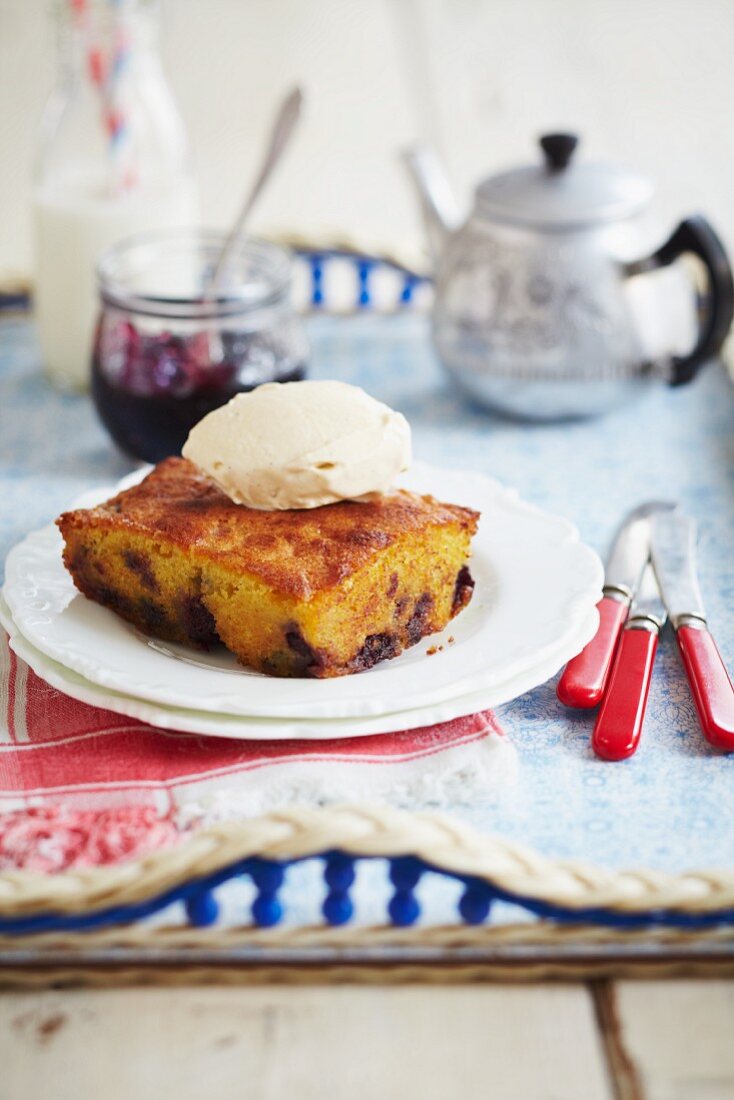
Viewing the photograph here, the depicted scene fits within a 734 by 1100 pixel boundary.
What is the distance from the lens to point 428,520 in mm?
1406

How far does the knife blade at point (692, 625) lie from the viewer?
131 cm

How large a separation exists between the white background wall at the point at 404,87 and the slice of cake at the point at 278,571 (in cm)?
299

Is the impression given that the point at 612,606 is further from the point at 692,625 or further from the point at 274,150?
the point at 274,150

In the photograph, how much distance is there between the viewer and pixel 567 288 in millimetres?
2057

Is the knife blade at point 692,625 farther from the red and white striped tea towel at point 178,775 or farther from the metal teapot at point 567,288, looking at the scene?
the metal teapot at point 567,288

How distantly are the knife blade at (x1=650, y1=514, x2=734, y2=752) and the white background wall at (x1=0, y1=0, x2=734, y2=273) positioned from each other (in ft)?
9.10

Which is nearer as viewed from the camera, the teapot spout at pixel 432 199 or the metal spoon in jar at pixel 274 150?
the metal spoon in jar at pixel 274 150

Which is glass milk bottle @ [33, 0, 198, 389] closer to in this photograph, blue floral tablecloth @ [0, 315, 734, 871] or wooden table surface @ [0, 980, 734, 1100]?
blue floral tablecloth @ [0, 315, 734, 871]

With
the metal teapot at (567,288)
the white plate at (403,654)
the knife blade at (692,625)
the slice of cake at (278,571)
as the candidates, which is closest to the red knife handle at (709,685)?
the knife blade at (692,625)

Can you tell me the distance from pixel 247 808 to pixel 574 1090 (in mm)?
375

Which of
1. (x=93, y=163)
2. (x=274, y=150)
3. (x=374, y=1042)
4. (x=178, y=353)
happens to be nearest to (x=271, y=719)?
(x=374, y=1042)

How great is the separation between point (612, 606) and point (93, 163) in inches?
52.2

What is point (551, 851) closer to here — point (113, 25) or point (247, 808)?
point (247, 808)

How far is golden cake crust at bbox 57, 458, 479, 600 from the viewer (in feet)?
4.26
